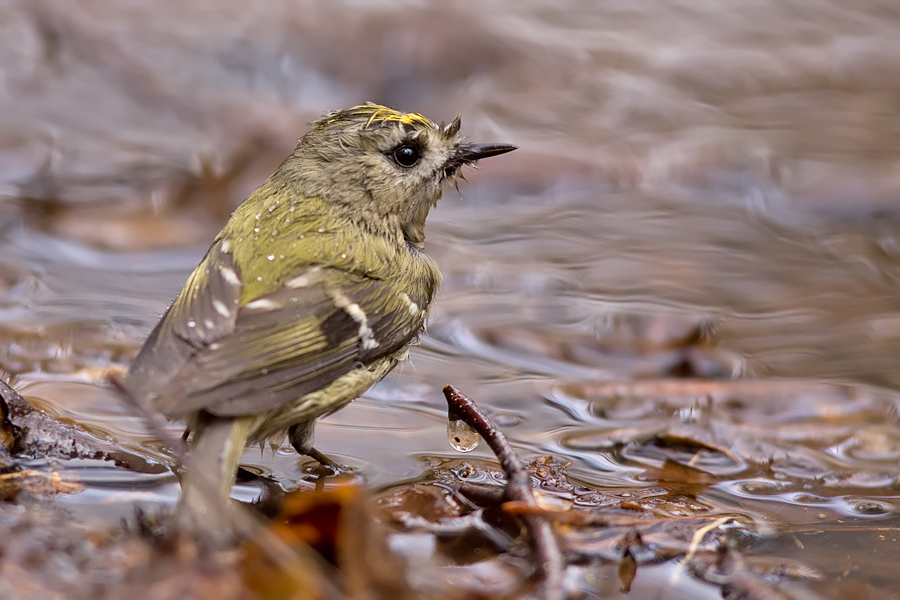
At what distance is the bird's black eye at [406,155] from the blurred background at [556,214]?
3.04 feet

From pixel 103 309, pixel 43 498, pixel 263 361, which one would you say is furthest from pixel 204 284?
pixel 103 309

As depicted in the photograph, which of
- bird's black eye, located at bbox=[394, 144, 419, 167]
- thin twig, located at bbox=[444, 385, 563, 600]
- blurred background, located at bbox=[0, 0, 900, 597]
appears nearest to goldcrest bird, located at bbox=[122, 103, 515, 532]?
bird's black eye, located at bbox=[394, 144, 419, 167]

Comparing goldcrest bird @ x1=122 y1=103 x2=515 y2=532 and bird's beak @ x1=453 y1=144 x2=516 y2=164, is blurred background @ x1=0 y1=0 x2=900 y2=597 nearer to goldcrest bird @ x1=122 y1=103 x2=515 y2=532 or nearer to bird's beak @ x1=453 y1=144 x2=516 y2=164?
goldcrest bird @ x1=122 y1=103 x2=515 y2=532

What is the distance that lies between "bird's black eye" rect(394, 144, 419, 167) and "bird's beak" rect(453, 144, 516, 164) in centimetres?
16

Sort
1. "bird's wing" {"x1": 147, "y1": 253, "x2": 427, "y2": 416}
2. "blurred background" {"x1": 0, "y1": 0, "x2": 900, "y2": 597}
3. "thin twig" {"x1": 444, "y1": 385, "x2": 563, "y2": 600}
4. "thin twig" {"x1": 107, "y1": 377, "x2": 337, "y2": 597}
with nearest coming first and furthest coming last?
"thin twig" {"x1": 107, "y1": 377, "x2": 337, "y2": 597}, "thin twig" {"x1": 444, "y1": 385, "x2": 563, "y2": 600}, "bird's wing" {"x1": 147, "y1": 253, "x2": 427, "y2": 416}, "blurred background" {"x1": 0, "y1": 0, "x2": 900, "y2": 597}

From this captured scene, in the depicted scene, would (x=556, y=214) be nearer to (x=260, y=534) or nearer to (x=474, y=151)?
(x=474, y=151)

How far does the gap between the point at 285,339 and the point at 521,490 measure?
0.81m

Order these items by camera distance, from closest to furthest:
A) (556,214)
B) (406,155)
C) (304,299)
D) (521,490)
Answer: (521,490), (304,299), (406,155), (556,214)

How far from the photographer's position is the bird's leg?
323cm

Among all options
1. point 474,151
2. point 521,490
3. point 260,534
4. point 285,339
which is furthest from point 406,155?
point 260,534

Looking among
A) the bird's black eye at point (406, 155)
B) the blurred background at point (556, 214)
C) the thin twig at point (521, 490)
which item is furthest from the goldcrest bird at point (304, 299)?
the thin twig at point (521, 490)

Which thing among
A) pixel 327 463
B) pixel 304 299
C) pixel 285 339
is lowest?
pixel 327 463

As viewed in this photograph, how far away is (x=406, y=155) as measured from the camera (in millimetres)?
3771

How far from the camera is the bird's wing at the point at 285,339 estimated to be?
265cm
